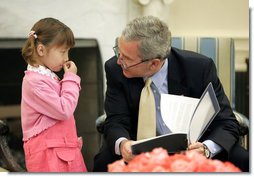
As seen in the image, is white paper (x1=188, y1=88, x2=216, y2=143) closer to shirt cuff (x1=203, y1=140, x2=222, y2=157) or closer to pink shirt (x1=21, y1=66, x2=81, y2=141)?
shirt cuff (x1=203, y1=140, x2=222, y2=157)

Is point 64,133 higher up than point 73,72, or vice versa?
point 73,72

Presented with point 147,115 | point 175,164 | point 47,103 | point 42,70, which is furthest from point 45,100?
point 175,164

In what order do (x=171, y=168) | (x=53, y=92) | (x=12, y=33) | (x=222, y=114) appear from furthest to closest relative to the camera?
(x=12, y=33) < (x=222, y=114) < (x=53, y=92) < (x=171, y=168)

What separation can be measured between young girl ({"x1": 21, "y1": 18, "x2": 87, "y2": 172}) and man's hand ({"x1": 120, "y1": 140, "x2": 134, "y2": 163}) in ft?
0.59

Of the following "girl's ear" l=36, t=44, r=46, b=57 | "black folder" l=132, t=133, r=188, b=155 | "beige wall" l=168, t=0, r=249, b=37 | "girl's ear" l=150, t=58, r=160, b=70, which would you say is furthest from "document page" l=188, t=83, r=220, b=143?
"beige wall" l=168, t=0, r=249, b=37

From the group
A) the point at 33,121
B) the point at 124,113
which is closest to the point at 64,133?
the point at 33,121

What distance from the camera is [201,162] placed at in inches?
37.5

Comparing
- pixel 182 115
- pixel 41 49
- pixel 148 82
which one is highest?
pixel 41 49

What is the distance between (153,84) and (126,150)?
0.33m

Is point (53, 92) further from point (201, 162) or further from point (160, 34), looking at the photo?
point (201, 162)

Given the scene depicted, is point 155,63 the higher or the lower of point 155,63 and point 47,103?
the higher

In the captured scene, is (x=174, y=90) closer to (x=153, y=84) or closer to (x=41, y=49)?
(x=153, y=84)

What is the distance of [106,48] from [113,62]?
1.07 m

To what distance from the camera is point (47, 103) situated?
1654mm
